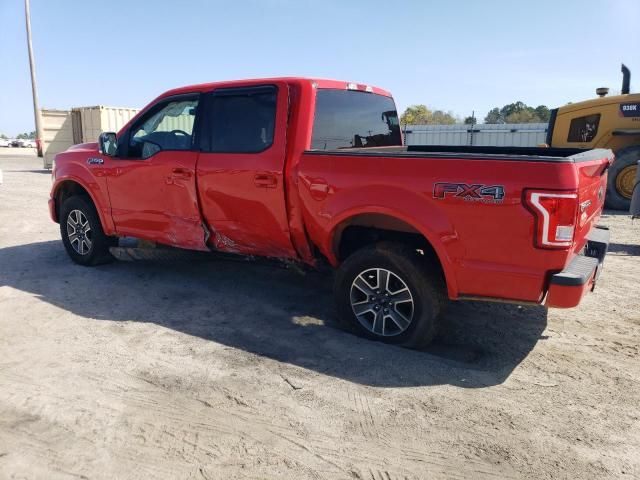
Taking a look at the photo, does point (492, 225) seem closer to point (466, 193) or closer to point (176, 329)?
point (466, 193)

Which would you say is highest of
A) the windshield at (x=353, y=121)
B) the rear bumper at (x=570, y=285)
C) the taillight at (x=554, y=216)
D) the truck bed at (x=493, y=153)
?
the windshield at (x=353, y=121)

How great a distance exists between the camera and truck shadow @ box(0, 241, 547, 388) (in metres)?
3.82

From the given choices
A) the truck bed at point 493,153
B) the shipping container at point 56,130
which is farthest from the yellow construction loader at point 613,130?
the shipping container at point 56,130

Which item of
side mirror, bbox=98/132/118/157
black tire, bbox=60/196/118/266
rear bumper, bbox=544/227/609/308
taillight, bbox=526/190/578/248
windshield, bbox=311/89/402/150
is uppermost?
windshield, bbox=311/89/402/150

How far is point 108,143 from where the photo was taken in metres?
5.72

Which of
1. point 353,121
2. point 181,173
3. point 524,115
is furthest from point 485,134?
point 524,115

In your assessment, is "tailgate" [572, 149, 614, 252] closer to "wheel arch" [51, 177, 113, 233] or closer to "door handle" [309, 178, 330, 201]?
"door handle" [309, 178, 330, 201]

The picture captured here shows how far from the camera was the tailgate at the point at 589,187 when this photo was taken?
3.40 meters

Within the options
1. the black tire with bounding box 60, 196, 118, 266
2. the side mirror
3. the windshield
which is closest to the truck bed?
the windshield

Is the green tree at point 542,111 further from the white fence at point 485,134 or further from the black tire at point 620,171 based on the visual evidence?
the black tire at point 620,171

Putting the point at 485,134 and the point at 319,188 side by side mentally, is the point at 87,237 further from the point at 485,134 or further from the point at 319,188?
the point at 485,134

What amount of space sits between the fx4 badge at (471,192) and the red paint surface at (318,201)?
33 millimetres

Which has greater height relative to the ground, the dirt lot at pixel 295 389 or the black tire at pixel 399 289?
the black tire at pixel 399 289

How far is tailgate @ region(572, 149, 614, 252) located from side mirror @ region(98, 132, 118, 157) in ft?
15.0
